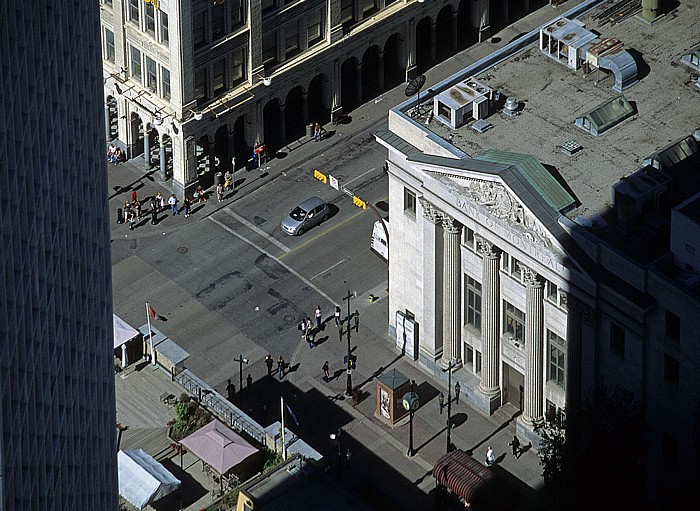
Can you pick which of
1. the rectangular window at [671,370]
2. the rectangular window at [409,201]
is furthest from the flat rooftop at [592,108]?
the rectangular window at [671,370]

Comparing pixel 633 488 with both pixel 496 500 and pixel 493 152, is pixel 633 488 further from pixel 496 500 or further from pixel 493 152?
pixel 493 152

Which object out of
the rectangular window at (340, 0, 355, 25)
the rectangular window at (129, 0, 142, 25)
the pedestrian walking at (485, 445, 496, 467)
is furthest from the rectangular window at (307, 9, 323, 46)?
the pedestrian walking at (485, 445, 496, 467)

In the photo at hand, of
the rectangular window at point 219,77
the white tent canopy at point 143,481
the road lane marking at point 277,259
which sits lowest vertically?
the road lane marking at point 277,259

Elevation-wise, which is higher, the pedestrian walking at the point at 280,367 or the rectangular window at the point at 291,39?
the rectangular window at the point at 291,39

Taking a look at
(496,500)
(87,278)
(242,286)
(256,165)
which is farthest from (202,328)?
(87,278)

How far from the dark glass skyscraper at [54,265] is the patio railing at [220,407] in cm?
3226

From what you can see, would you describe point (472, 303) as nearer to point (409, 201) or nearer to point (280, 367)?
point (409, 201)

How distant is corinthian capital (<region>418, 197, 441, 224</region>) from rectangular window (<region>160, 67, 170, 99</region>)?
31832mm

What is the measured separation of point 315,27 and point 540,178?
1702 inches

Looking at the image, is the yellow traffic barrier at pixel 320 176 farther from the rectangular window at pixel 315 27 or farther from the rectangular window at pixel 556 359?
the rectangular window at pixel 556 359

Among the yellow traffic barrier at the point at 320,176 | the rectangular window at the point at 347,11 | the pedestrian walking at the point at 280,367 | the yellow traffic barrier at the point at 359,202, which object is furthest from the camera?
the rectangular window at the point at 347,11

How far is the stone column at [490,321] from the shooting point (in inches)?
5763

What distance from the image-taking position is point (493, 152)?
145250 mm

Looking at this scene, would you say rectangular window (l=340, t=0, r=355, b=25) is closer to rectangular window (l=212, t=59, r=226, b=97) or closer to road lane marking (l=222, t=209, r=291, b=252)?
rectangular window (l=212, t=59, r=226, b=97)
